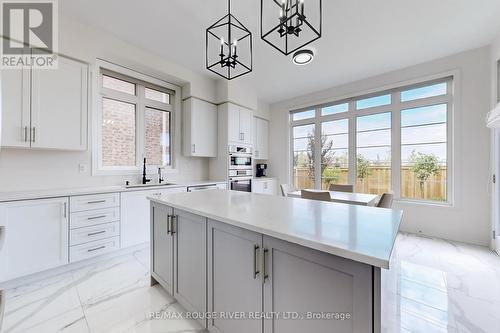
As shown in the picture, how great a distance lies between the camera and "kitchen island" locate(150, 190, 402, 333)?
88 centimetres

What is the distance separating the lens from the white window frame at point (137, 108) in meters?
3.08

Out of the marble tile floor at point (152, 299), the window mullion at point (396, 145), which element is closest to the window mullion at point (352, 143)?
the window mullion at point (396, 145)

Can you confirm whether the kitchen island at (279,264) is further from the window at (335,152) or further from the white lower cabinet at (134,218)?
the window at (335,152)

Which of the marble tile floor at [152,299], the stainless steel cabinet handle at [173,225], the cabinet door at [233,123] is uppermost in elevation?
the cabinet door at [233,123]

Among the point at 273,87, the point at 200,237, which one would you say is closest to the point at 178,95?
the point at 273,87

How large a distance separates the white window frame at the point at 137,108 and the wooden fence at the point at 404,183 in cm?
356

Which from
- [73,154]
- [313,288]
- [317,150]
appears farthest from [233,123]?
[313,288]

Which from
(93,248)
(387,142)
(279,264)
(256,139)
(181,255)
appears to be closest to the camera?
(279,264)

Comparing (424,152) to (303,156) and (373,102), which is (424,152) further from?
(303,156)

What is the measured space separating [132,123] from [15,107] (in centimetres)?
146

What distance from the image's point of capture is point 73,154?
2.88 metres

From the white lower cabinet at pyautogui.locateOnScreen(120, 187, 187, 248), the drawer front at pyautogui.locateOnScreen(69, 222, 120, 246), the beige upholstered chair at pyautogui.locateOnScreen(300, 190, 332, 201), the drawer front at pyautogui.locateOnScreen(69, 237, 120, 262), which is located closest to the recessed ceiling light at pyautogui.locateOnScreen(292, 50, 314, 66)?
the beige upholstered chair at pyautogui.locateOnScreen(300, 190, 332, 201)

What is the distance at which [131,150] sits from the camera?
3.61m

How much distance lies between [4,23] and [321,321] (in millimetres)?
3896
